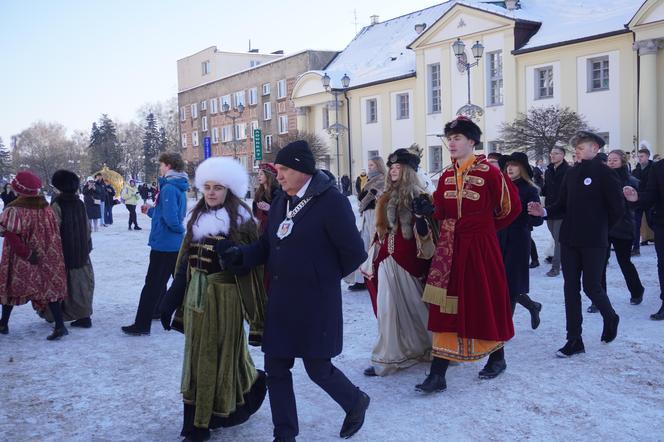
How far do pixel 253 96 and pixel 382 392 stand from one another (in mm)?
51213

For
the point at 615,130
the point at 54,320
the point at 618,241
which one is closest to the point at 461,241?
the point at 618,241

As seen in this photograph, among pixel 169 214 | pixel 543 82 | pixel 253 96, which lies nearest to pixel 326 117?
pixel 253 96

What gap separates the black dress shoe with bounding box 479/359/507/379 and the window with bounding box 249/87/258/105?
166 ft

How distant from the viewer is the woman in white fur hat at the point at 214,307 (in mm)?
4184

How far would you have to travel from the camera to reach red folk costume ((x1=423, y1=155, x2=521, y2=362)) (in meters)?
4.89

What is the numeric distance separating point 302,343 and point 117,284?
7568 mm

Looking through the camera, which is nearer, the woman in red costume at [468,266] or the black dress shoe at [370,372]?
the woman in red costume at [468,266]

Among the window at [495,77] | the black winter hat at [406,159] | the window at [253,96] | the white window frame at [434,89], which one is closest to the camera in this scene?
the black winter hat at [406,159]

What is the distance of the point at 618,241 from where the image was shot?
8.03 meters

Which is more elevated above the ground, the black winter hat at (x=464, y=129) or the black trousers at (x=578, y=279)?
the black winter hat at (x=464, y=129)

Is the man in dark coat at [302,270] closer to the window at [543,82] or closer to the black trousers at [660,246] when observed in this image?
the black trousers at [660,246]

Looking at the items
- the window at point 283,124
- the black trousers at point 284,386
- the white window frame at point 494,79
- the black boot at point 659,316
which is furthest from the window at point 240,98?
the black trousers at point 284,386

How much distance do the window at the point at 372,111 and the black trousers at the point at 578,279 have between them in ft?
111

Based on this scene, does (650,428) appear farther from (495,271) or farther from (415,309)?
(415,309)
